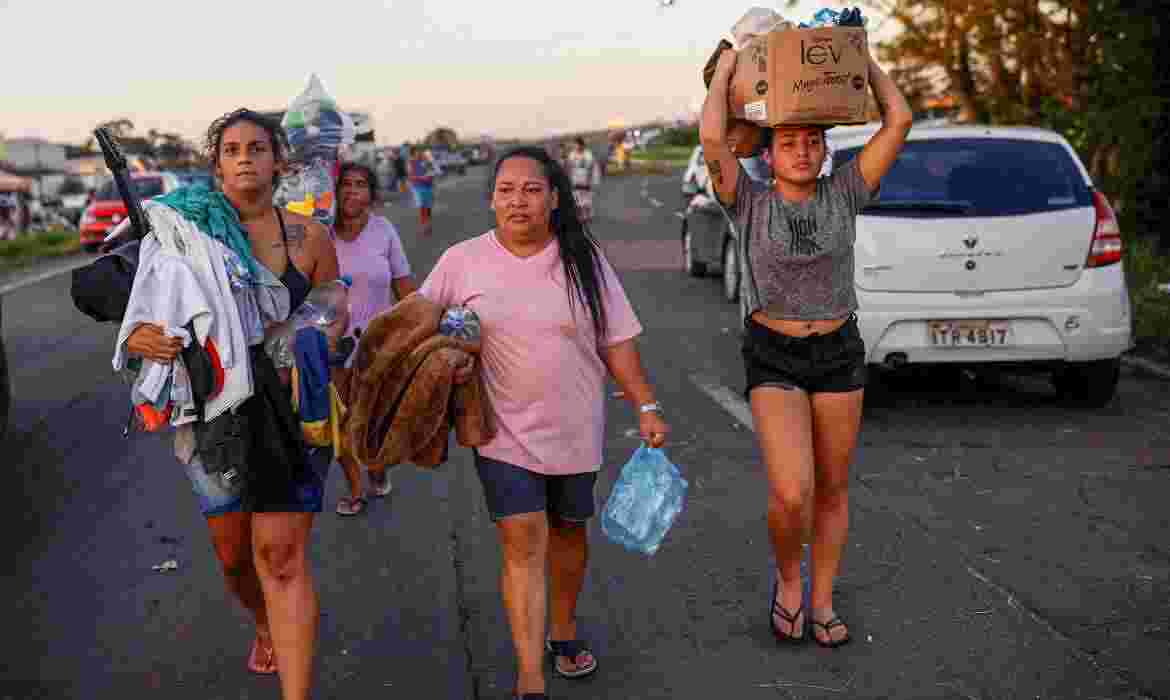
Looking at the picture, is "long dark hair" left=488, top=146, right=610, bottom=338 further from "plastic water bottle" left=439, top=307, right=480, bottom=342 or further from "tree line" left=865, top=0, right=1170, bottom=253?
"tree line" left=865, top=0, right=1170, bottom=253

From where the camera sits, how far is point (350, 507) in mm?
6457

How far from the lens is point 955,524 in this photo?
19.5 ft

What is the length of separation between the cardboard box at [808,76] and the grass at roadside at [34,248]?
21636 millimetres

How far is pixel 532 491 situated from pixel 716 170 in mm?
1210

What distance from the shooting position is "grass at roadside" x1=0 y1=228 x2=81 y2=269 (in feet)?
82.4

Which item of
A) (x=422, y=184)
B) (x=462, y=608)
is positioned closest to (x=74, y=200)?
(x=422, y=184)

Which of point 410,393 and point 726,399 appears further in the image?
point 726,399

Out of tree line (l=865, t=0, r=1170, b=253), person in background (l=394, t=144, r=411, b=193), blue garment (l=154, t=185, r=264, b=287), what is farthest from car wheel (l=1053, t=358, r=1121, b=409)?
person in background (l=394, t=144, r=411, b=193)

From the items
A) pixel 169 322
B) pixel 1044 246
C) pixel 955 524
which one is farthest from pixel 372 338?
pixel 1044 246

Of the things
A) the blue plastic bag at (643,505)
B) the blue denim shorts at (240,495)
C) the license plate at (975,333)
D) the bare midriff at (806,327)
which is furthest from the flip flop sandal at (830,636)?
the license plate at (975,333)

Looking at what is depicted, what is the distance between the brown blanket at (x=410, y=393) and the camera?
3820 millimetres

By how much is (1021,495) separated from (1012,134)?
9.07 feet

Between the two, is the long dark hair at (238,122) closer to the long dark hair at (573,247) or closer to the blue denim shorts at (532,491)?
the long dark hair at (573,247)

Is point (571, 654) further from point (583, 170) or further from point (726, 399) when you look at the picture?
point (583, 170)
